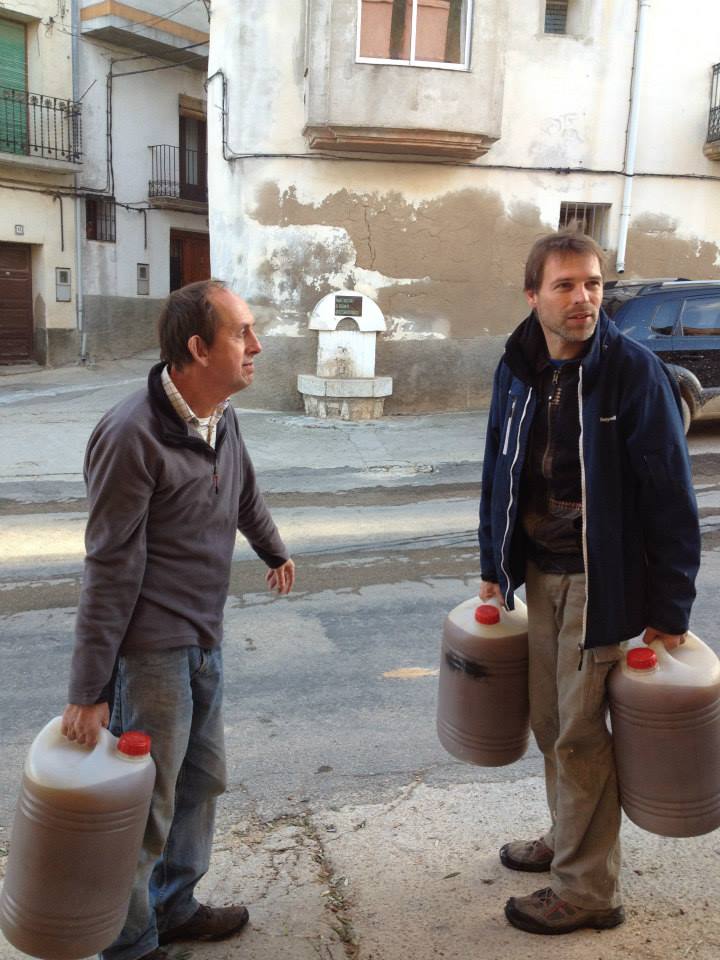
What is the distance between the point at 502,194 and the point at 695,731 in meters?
12.5

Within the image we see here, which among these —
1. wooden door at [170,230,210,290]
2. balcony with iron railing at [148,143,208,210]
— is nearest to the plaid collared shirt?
balcony with iron railing at [148,143,208,210]

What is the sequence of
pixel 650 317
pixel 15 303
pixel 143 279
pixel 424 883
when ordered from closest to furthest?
pixel 424 883, pixel 650 317, pixel 15 303, pixel 143 279

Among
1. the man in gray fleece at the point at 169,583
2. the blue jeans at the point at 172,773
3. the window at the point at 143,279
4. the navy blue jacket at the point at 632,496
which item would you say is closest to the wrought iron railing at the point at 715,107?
the window at the point at 143,279

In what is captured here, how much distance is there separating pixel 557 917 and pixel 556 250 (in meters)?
1.87

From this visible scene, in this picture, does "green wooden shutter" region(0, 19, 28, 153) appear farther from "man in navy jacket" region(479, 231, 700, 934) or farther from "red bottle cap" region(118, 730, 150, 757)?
"red bottle cap" region(118, 730, 150, 757)

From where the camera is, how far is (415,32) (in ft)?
42.2

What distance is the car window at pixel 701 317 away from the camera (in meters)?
11.0

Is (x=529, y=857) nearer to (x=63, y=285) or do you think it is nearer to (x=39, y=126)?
(x=63, y=285)

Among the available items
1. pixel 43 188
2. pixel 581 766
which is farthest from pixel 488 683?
pixel 43 188

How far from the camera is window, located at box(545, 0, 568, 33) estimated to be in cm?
1412

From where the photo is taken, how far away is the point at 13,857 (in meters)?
2.20

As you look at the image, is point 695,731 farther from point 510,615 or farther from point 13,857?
point 13,857

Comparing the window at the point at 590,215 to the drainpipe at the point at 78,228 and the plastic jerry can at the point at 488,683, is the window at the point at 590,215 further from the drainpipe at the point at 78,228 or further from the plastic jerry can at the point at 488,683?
the plastic jerry can at the point at 488,683

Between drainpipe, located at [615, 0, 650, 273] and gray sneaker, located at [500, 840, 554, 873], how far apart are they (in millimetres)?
12692
